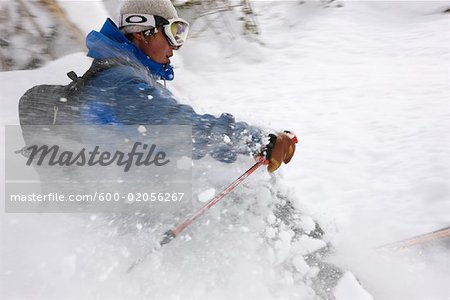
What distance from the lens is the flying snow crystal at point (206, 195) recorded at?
2.80 m

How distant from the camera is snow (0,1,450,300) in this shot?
2.58 meters

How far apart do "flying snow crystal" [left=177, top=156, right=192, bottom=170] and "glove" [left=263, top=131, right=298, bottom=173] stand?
1.57 feet

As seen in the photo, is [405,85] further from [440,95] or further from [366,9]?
[366,9]

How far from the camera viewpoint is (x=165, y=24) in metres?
2.73

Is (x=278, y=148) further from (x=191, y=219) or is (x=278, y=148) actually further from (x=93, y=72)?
(x=93, y=72)

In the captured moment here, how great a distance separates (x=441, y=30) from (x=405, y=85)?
2.53 metres

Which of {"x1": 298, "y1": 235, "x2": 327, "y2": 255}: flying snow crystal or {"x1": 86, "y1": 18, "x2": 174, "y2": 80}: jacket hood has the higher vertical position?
{"x1": 86, "y1": 18, "x2": 174, "y2": 80}: jacket hood

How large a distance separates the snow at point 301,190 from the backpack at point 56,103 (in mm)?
678

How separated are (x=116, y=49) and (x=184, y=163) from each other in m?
0.78

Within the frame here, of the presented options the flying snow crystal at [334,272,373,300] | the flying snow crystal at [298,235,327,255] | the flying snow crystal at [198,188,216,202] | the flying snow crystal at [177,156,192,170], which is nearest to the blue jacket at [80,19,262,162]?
the flying snow crystal at [177,156,192,170]

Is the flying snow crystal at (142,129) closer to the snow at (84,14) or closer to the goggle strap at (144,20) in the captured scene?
the goggle strap at (144,20)

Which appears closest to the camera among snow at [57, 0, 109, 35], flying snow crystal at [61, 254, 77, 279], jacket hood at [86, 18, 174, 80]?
jacket hood at [86, 18, 174, 80]

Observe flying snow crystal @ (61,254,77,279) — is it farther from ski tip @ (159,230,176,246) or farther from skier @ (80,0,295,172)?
skier @ (80,0,295,172)

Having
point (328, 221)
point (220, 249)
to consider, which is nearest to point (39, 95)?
point (220, 249)
